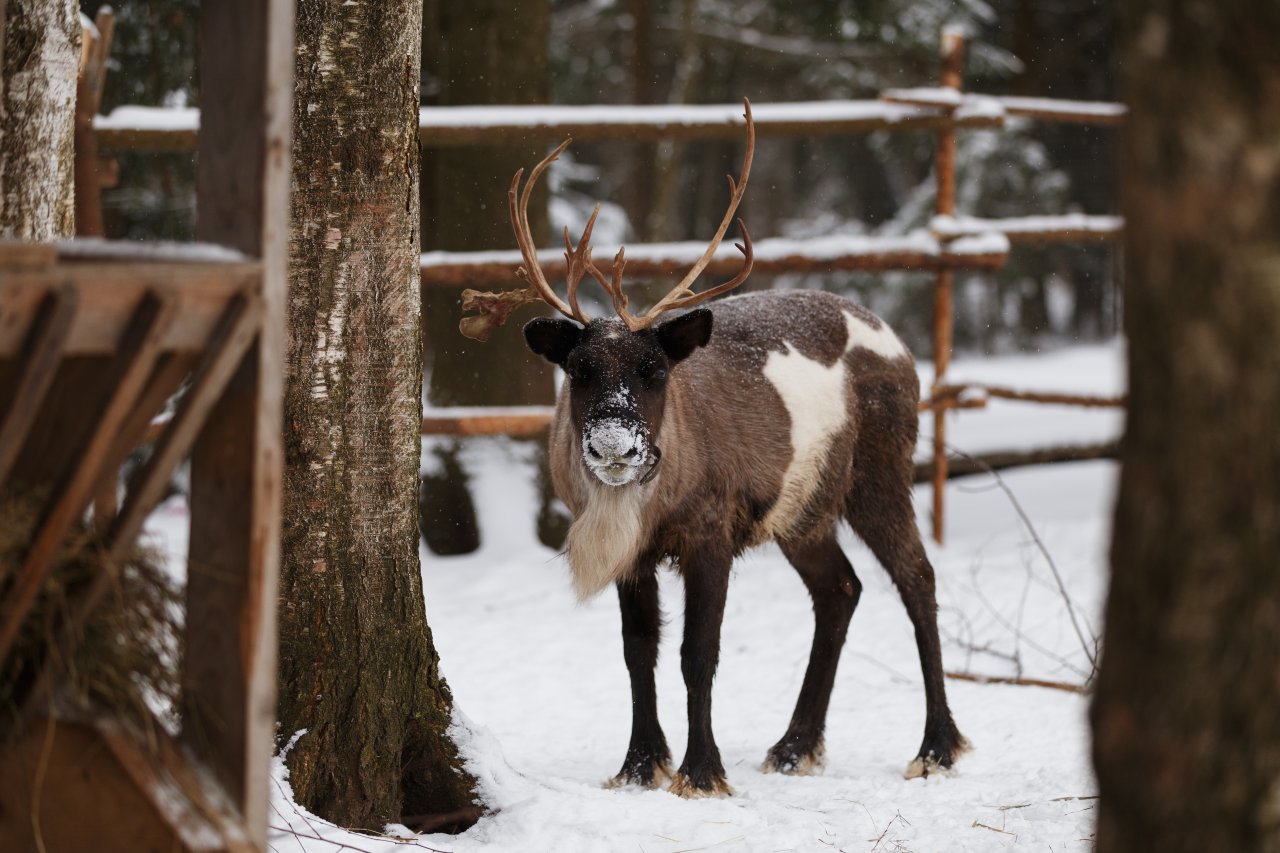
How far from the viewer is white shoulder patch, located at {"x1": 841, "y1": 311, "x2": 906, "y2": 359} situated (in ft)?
17.7

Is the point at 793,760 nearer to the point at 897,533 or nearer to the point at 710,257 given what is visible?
the point at 897,533

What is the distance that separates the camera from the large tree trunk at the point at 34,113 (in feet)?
11.8

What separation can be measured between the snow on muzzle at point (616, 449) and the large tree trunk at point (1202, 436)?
252cm

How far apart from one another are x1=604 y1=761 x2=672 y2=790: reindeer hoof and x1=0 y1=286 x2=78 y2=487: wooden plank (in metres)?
2.89

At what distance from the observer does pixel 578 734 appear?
5250mm

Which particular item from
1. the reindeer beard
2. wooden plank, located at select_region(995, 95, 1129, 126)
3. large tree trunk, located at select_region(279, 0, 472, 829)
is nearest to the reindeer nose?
the reindeer beard

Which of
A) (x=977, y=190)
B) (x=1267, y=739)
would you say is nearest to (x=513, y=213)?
(x=1267, y=739)

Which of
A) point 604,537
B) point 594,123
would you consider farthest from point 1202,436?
point 594,123

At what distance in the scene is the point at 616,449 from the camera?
14.0 ft

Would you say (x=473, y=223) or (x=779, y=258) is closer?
(x=779, y=258)

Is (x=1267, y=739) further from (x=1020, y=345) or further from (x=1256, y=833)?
(x=1020, y=345)

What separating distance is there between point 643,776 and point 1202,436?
3151 millimetres

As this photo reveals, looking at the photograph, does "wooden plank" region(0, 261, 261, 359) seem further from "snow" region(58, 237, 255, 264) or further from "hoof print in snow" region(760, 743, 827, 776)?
"hoof print in snow" region(760, 743, 827, 776)

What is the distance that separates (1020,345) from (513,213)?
15.1m
